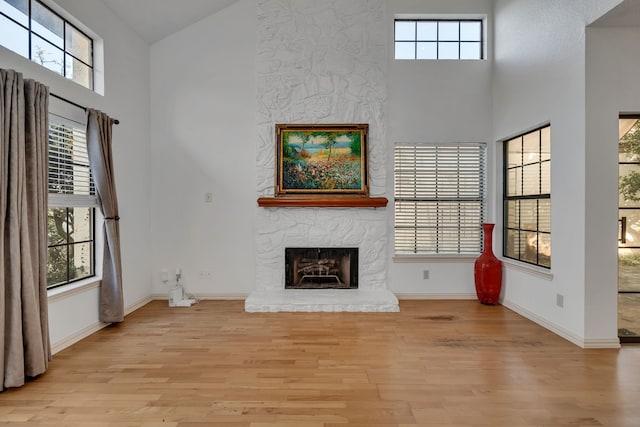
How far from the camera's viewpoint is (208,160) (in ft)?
15.2

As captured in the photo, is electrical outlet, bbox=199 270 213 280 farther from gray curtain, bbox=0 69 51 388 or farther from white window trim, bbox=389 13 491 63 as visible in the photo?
white window trim, bbox=389 13 491 63

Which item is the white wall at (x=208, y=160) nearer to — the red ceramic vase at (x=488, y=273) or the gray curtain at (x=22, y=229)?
the gray curtain at (x=22, y=229)

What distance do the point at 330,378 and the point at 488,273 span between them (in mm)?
2772

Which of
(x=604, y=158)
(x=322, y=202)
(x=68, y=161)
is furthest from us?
(x=322, y=202)

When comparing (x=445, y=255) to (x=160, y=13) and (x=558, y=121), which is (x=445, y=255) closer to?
(x=558, y=121)

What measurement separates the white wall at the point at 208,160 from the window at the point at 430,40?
203cm

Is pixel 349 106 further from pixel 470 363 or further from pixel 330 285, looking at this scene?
pixel 470 363

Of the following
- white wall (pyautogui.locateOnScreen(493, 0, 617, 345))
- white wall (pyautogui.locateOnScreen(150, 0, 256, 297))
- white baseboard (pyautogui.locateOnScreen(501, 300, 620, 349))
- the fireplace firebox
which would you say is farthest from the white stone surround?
white baseboard (pyautogui.locateOnScreen(501, 300, 620, 349))

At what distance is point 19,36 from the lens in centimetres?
272

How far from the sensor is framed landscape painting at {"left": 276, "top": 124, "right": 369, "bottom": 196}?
4.54m

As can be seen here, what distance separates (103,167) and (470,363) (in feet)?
12.4

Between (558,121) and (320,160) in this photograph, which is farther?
(320,160)

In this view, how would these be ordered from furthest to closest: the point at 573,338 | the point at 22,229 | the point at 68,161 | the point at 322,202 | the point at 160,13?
1. the point at 322,202
2. the point at 160,13
3. the point at 68,161
4. the point at 573,338
5. the point at 22,229

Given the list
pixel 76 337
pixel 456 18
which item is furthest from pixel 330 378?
pixel 456 18
